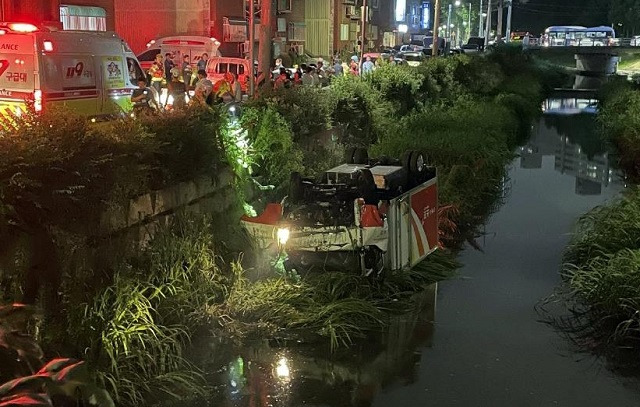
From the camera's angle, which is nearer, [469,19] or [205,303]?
[205,303]

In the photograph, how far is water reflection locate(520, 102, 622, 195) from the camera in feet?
65.0

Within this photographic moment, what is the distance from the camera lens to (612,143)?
24516 mm

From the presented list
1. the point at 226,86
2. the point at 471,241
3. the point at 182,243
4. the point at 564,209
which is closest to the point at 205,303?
the point at 182,243

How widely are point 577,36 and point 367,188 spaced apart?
83.7 meters

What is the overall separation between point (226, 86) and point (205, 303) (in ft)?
41.4

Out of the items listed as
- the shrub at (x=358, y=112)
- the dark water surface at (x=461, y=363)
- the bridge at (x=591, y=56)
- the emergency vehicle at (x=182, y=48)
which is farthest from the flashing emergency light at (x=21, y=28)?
the bridge at (x=591, y=56)

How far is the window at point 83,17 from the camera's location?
27423 millimetres

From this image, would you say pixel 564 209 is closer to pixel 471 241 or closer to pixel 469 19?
pixel 471 241

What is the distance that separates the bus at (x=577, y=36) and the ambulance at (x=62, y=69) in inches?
2856

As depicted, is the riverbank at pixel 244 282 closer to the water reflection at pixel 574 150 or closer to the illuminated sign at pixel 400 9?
the water reflection at pixel 574 150

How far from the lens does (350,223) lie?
28.3 ft

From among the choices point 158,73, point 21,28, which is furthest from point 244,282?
point 158,73

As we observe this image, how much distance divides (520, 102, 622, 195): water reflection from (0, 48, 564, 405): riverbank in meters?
4.27

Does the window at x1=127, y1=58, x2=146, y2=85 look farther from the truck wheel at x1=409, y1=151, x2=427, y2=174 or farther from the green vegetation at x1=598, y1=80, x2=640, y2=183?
the green vegetation at x1=598, y1=80, x2=640, y2=183
